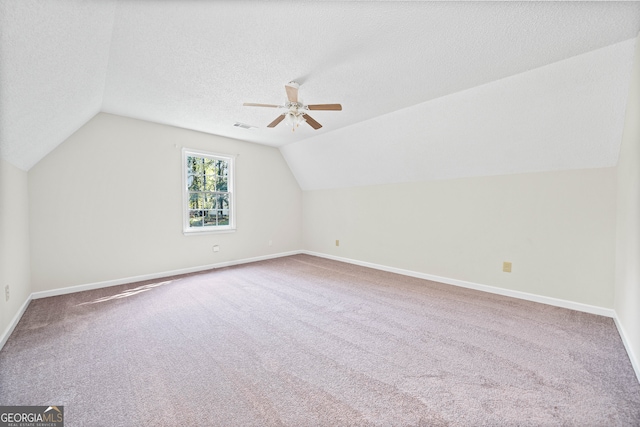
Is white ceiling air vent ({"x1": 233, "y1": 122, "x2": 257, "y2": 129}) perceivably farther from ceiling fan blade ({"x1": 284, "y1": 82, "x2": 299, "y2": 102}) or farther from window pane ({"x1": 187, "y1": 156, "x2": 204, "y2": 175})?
ceiling fan blade ({"x1": 284, "y1": 82, "x2": 299, "y2": 102})

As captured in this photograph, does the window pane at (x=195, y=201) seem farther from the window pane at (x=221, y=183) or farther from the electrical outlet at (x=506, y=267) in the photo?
the electrical outlet at (x=506, y=267)

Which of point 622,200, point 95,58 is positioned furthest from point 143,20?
point 622,200

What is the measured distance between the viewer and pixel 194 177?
181 inches

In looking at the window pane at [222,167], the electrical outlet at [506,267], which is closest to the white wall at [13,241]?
the window pane at [222,167]

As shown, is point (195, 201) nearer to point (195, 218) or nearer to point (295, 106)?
point (195, 218)

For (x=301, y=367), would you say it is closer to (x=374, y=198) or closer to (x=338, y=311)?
(x=338, y=311)

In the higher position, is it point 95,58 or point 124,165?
point 95,58

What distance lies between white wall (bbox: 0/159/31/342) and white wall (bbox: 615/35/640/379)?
196 inches

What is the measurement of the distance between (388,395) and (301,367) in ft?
2.05

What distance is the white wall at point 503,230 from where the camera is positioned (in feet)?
9.20

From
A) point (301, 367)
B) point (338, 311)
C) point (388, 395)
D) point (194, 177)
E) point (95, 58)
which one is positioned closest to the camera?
point (388, 395)

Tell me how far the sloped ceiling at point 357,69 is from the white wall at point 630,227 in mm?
195

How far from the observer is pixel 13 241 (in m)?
2.55

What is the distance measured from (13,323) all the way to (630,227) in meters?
5.58
